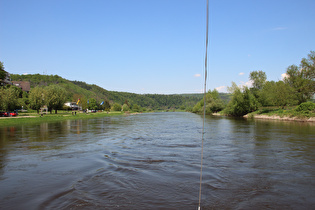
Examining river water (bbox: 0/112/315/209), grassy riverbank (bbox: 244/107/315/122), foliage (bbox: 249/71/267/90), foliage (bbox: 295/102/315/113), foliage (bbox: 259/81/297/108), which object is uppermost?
foliage (bbox: 249/71/267/90)

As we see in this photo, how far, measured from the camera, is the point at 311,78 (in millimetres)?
52344

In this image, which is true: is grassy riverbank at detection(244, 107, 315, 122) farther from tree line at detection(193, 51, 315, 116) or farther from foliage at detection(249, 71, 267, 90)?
foliage at detection(249, 71, 267, 90)

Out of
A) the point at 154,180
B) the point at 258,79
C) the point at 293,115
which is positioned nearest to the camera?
the point at 154,180

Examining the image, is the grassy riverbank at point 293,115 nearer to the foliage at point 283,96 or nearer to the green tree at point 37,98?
the foliage at point 283,96

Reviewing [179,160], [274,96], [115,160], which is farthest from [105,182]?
[274,96]

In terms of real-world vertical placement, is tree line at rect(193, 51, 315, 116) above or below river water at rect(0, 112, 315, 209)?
above

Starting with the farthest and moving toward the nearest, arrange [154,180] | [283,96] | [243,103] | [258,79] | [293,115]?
[258,79], [243,103], [283,96], [293,115], [154,180]

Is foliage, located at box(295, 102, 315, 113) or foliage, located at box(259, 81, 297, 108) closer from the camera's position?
foliage, located at box(295, 102, 315, 113)

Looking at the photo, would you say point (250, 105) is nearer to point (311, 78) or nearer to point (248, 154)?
point (311, 78)

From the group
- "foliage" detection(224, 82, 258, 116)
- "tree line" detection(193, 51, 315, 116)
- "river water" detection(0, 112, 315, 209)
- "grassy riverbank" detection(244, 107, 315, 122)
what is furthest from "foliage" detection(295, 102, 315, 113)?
"river water" detection(0, 112, 315, 209)

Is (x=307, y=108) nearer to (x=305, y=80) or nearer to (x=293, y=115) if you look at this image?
(x=293, y=115)

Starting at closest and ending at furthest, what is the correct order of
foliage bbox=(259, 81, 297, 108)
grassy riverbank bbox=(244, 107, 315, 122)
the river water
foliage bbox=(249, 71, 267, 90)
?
1. the river water
2. grassy riverbank bbox=(244, 107, 315, 122)
3. foliage bbox=(259, 81, 297, 108)
4. foliage bbox=(249, 71, 267, 90)

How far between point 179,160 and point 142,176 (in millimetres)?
3118

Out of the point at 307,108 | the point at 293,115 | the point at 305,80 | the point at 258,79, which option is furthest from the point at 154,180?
the point at 258,79
